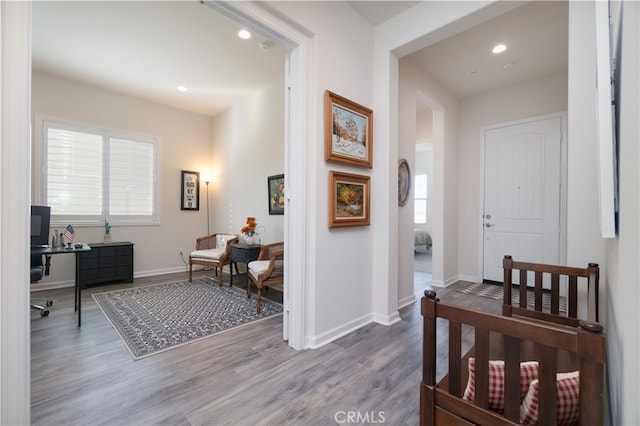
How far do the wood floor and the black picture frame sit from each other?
192 centimetres

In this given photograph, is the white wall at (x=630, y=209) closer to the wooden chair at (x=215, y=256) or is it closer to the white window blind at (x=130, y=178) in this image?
the wooden chair at (x=215, y=256)

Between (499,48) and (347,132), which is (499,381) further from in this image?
(499,48)

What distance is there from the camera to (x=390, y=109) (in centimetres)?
278

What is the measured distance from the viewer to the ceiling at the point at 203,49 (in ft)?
8.88

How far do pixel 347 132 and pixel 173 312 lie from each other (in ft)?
8.60

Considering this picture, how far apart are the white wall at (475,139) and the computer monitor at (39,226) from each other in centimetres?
544

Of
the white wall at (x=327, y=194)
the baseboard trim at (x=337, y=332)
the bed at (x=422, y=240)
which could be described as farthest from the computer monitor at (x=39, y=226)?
the bed at (x=422, y=240)

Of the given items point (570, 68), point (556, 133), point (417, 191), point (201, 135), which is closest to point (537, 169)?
point (556, 133)

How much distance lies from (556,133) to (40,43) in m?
6.45

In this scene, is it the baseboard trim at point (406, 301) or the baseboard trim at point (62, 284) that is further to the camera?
the baseboard trim at point (62, 284)

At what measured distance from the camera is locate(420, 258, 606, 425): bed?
0.65m

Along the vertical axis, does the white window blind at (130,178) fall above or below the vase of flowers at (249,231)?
above

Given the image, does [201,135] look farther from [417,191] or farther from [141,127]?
[417,191]

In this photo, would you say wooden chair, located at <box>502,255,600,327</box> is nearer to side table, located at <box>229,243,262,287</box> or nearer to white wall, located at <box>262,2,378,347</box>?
white wall, located at <box>262,2,378,347</box>
